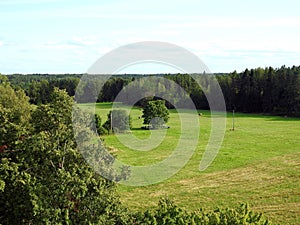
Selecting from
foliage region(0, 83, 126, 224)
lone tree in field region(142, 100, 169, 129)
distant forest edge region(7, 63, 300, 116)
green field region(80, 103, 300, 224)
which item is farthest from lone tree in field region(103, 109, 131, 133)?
foliage region(0, 83, 126, 224)

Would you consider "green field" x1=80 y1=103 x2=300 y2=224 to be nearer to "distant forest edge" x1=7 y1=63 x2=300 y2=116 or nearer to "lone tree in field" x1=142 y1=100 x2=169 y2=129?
"lone tree in field" x1=142 y1=100 x2=169 y2=129

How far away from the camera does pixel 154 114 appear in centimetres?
6412

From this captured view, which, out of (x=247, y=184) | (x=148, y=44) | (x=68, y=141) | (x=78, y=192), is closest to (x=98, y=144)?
(x=68, y=141)

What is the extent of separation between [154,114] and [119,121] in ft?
28.7

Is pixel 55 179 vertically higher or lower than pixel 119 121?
lower

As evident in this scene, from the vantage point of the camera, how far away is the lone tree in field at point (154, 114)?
63781 millimetres

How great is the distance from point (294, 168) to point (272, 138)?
18600 millimetres

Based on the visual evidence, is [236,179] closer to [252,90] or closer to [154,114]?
[154,114]

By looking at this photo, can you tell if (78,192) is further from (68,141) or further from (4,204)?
(4,204)

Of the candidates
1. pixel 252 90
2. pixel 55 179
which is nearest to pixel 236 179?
pixel 55 179

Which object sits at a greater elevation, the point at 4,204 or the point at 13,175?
the point at 13,175

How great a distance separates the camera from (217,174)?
33.1 meters

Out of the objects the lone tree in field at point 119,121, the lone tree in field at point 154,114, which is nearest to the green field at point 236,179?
the lone tree in field at point 119,121

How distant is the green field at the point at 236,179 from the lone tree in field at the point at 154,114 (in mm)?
11802
